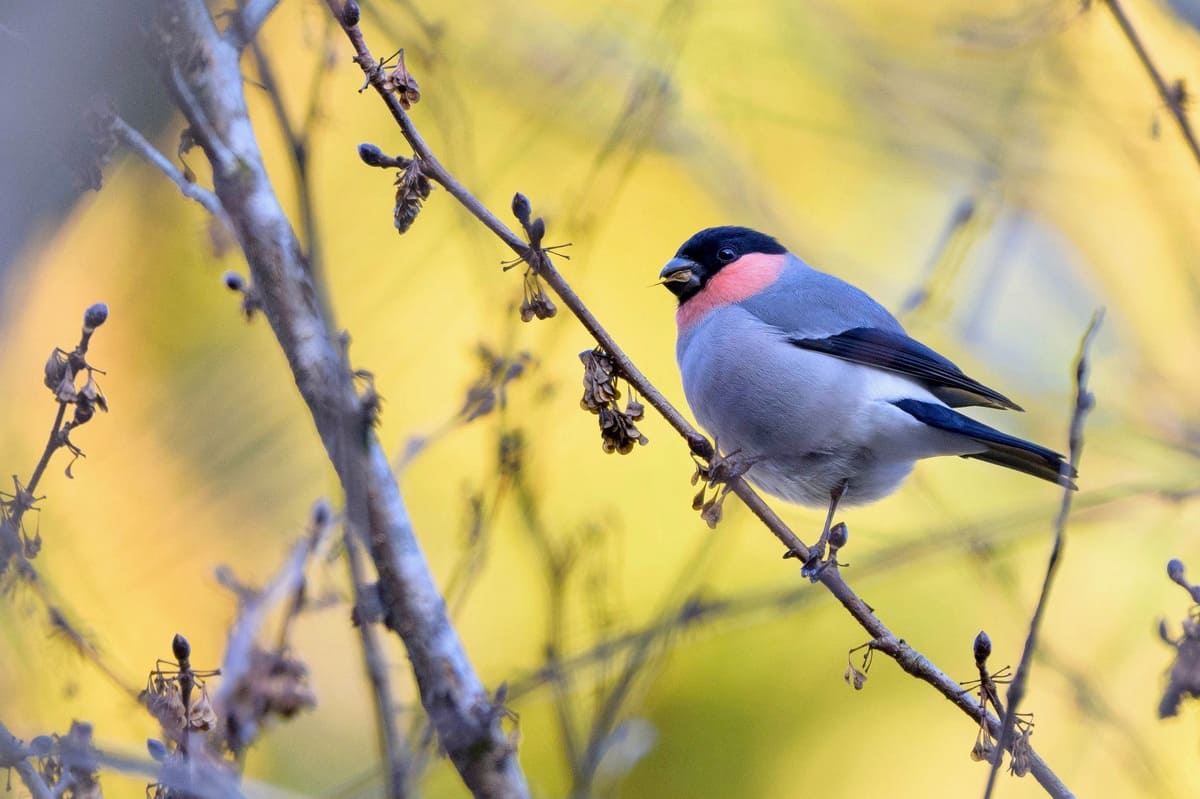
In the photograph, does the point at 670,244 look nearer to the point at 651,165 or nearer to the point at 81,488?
the point at 651,165

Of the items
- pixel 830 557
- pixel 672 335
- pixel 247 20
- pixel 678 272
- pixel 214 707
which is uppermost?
pixel 672 335

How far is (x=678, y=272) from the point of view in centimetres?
379

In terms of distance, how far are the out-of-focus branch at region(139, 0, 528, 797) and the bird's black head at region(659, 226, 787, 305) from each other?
190cm

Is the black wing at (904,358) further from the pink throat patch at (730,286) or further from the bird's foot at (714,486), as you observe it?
the bird's foot at (714,486)

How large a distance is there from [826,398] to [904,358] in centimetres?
27

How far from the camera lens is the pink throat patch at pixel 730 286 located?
3.62 m

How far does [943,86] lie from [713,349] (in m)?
2.02

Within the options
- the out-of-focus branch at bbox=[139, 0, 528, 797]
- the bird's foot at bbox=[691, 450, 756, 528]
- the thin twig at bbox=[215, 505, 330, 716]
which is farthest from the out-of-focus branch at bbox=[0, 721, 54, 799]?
the bird's foot at bbox=[691, 450, 756, 528]

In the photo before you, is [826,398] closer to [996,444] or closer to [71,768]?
[996,444]

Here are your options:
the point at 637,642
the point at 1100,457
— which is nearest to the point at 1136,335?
the point at 1100,457

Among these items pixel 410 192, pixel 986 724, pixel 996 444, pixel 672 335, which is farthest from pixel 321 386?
pixel 672 335

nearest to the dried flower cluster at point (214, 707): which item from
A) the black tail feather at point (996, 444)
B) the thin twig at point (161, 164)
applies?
the thin twig at point (161, 164)

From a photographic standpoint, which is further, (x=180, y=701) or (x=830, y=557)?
(x=830, y=557)

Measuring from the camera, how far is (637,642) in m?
1.89
